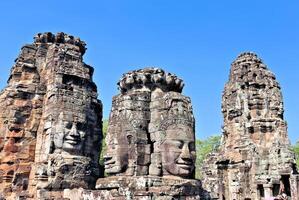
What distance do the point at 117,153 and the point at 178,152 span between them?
114 centimetres

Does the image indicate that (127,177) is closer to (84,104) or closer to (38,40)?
(84,104)

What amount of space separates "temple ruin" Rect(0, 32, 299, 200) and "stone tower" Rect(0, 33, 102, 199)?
29 mm

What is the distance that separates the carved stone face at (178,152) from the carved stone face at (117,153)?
0.72 meters

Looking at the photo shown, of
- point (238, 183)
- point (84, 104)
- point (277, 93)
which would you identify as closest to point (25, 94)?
point (84, 104)

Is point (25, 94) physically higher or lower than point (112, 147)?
higher

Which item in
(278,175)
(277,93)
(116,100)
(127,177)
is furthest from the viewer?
(277,93)

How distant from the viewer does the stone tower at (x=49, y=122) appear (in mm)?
10766

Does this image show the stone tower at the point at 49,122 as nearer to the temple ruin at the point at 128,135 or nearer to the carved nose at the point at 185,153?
the temple ruin at the point at 128,135

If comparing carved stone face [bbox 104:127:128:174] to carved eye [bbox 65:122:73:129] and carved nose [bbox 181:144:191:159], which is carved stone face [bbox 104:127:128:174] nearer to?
carved nose [bbox 181:144:191:159]

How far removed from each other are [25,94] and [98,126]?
2.51 m

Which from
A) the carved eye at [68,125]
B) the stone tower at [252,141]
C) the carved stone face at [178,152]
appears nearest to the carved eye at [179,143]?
the carved stone face at [178,152]

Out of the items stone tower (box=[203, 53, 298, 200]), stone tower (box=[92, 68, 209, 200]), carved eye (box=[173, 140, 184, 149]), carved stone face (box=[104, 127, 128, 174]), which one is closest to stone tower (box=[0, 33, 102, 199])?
stone tower (box=[92, 68, 209, 200])

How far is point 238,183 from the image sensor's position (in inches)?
733

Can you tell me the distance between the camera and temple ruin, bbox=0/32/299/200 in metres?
7.25
